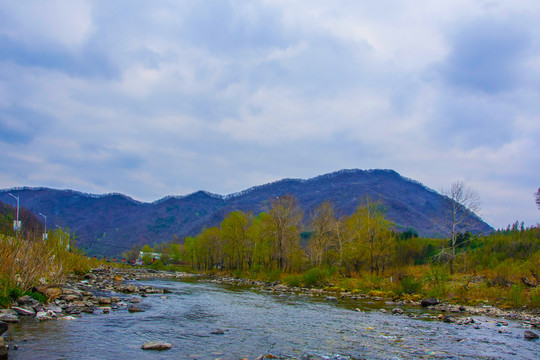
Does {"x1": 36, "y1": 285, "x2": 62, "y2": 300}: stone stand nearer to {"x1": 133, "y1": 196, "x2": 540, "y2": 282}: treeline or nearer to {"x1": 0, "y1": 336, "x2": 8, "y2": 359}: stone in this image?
{"x1": 0, "y1": 336, "x2": 8, "y2": 359}: stone

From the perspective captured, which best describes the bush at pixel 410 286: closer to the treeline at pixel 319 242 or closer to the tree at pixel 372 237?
the tree at pixel 372 237

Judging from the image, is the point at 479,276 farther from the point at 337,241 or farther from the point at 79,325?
the point at 79,325

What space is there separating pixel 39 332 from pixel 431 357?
491 inches

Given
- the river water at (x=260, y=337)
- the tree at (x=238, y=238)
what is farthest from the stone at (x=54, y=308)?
the tree at (x=238, y=238)

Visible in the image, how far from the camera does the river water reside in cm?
998

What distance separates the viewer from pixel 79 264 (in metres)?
34.8

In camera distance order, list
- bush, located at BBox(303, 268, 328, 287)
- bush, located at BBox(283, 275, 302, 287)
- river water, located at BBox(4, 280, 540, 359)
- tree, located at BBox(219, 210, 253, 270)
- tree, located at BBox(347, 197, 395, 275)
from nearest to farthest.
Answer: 1. river water, located at BBox(4, 280, 540, 359)
2. bush, located at BBox(303, 268, 328, 287)
3. bush, located at BBox(283, 275, 302, 287)
4. tree, located at BBox(347, 197, 395, 275)
5. tree, located at BBox(219, 210, 253, 270)

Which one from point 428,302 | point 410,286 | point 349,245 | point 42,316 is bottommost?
point 428,302

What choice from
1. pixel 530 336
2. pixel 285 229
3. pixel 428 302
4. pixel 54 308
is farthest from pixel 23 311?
pixel 285 229

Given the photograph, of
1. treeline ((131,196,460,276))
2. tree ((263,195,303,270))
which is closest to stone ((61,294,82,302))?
treeline ((131,196,460,276))

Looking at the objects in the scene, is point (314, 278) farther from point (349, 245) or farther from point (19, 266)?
point (19, 266)

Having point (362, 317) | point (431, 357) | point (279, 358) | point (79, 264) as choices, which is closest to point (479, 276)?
point (362, 317)

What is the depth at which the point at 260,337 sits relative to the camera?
13.0m

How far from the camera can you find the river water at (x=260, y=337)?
998cm
